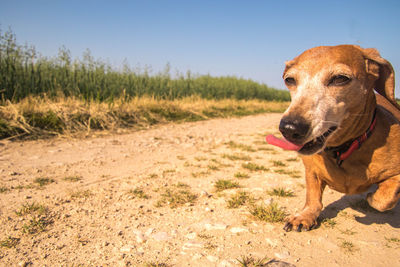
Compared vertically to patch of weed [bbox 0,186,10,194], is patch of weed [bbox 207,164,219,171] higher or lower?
higher

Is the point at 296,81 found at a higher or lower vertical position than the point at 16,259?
higher

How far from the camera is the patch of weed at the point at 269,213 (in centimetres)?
236

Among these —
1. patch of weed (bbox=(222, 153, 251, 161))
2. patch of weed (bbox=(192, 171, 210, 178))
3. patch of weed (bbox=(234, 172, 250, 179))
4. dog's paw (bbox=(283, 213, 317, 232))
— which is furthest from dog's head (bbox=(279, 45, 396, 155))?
patch of weed (bbox=(222, 153, 251, 161))

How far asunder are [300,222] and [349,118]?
891 mm

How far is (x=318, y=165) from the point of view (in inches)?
91.3

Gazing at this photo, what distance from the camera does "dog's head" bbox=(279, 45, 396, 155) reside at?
185 centimetres

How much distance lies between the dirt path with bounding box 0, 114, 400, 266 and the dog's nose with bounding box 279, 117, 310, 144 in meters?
0.77

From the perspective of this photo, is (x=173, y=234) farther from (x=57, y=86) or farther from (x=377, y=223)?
(x=57, y=86)

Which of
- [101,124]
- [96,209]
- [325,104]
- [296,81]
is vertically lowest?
[96,209]

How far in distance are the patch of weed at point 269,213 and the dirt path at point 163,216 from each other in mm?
57

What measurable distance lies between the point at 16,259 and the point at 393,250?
8.20ft

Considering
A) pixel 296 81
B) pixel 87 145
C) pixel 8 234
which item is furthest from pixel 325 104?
pixel 87 145

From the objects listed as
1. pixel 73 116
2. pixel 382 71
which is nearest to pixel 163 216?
pixel 382 71

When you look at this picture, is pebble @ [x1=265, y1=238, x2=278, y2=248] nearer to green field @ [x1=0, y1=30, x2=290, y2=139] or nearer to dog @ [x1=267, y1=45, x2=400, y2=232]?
dog @ [x1=267, y1=45, x2=400, y2=232]
